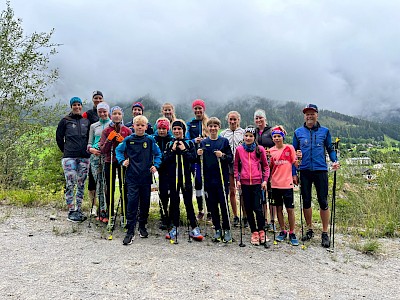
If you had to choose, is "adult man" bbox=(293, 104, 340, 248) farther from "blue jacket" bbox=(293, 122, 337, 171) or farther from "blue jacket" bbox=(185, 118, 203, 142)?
"blue jacket" bbox=(185, 118, 203, 142)

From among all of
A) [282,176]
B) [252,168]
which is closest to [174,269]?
[252,168]

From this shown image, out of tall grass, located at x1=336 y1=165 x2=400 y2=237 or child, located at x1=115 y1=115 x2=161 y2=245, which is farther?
tall grass, located at x1=336 y1=165 x2=400 y2=237

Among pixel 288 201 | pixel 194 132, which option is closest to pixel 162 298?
pixel 288 201

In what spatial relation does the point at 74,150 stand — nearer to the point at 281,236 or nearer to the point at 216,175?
the point at 216,175

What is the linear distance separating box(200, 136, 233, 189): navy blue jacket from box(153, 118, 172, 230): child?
0.93m

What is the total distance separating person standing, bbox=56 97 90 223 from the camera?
7.33m

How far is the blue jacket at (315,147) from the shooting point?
662cm

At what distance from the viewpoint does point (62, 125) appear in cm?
744

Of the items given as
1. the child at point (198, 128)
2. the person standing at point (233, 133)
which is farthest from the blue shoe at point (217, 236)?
the person standing at point (233, 133)

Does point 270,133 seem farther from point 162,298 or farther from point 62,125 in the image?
point 62,125

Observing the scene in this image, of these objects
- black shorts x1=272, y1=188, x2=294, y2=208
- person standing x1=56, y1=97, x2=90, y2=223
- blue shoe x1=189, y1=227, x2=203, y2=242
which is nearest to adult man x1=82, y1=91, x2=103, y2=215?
person standing x1=56, y1=97, x2=90, y2=223

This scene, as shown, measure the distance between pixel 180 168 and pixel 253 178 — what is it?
1.63 meters

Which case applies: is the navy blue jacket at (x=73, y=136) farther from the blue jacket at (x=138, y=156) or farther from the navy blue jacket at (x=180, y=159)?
the navy blue jacket at (x=180, y=159)

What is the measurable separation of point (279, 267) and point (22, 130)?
10546 millimetres
